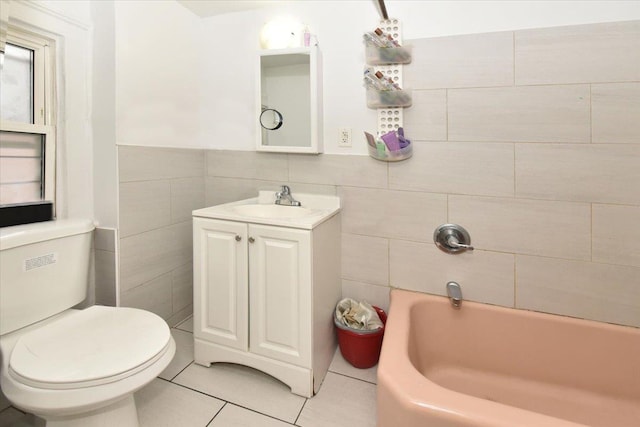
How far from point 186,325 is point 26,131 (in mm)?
1314

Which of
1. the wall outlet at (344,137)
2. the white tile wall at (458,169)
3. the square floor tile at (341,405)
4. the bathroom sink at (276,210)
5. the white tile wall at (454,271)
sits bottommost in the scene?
the square floor tile at (341,405)

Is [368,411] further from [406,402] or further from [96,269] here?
[96,269]

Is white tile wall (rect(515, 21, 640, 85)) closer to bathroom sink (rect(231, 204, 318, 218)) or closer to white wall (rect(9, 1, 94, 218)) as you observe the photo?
bathroom sink (rect(231, 204, 318, 218))

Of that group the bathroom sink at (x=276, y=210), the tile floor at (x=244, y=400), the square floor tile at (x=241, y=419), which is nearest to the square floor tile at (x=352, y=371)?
the tile floor at (x=244, y=400)

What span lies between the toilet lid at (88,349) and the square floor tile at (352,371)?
0.86 metres

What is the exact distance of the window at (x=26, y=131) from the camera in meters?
1.38

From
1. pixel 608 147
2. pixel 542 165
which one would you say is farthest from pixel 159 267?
pixel 608 147

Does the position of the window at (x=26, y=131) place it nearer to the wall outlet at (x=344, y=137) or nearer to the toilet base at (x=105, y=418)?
the toilet base at (x=105, y=418)

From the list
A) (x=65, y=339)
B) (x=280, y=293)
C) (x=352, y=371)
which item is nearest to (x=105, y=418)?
(x=65, y=339)

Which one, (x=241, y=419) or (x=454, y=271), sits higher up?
(x=454, y=271)

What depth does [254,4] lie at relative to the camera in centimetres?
189

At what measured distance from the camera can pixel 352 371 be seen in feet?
5.32

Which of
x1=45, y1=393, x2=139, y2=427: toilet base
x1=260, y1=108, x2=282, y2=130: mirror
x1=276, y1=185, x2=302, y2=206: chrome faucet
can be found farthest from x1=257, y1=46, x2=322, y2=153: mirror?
x1=45, y1=393, x2=139, y2=427: toilet base

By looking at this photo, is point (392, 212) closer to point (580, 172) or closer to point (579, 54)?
point (580, 172)
